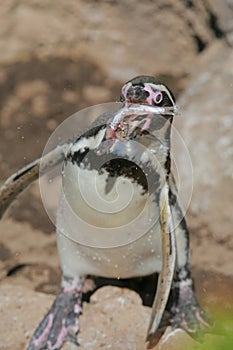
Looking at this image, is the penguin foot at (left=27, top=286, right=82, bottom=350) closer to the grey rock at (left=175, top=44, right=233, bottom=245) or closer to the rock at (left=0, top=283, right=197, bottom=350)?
the rock at (left=0, top=283, right=197, bottom=350)

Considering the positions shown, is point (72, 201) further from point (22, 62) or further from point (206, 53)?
point (206, 53)

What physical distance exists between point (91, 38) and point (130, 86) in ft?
8.19

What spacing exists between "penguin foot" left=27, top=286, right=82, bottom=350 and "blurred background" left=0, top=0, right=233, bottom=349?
3.53ft

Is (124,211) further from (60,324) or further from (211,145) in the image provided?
(211,145)

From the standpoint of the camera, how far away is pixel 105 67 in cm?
409

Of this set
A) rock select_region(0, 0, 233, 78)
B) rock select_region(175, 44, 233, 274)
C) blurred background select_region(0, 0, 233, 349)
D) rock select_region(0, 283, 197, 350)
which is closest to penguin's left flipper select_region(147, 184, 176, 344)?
rock select_region(0, 283, 197, 350)

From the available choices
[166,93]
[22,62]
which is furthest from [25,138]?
[166,93]

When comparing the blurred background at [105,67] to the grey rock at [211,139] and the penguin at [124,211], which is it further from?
the penguin at [124,211]

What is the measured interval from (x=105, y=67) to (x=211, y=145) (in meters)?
0.96

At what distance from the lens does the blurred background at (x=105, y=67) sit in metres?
3.61

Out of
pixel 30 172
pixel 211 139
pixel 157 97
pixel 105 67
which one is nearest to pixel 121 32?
pixel 105 67

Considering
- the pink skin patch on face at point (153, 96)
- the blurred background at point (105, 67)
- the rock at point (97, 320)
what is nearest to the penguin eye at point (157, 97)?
the pink skin patch on face at point (153, 96)

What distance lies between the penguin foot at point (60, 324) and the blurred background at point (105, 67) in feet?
3.53

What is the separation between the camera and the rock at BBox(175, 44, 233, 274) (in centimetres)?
329
